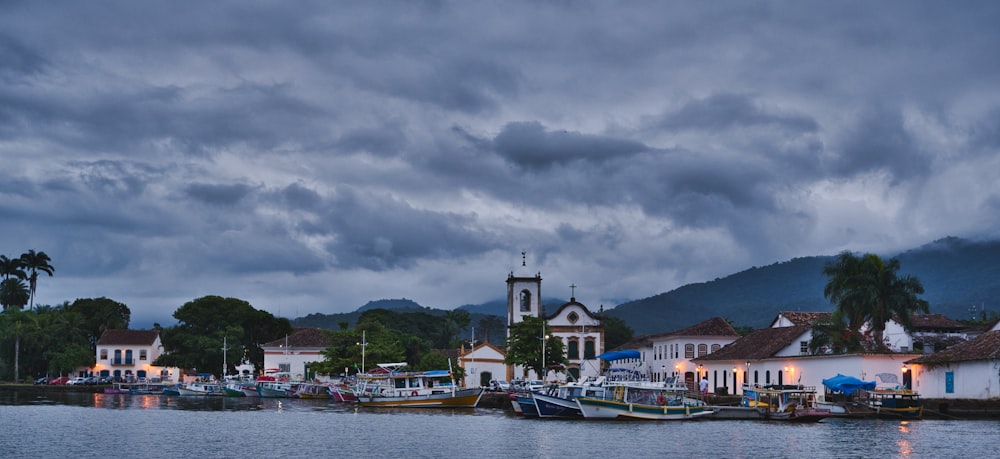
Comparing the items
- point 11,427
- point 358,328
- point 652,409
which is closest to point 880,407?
point 652,409

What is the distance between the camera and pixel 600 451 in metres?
46.0

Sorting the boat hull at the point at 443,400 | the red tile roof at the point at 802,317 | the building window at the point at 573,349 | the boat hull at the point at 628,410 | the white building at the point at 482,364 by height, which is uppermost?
the red tile roof at the point at 802,317

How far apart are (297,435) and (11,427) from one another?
16.2 meters

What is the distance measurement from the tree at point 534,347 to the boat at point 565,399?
89.9 feet

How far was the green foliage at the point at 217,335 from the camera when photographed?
419 feet

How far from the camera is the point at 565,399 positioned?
66.3m

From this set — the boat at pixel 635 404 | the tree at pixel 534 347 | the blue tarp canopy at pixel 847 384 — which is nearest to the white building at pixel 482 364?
the tree at pixel 534 347

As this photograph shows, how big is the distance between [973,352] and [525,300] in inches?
2141

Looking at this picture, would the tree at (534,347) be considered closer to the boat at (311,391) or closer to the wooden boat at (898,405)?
the boat at (311,391)

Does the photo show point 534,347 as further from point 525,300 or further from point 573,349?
point 525,300

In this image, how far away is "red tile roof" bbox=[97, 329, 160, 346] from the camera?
143 m

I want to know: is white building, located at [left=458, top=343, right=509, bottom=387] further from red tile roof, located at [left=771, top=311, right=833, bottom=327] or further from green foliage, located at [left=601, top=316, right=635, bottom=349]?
green foliage, located at [left=601, top=316, right=635, bottom=349]

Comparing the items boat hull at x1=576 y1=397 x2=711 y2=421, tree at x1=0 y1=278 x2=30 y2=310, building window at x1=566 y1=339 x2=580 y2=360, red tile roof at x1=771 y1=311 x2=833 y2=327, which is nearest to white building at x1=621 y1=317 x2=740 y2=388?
red tile roof at x1=771 y1=311 x2=833 y2=327

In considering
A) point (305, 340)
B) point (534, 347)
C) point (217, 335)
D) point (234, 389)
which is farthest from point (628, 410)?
point (217, 335)
